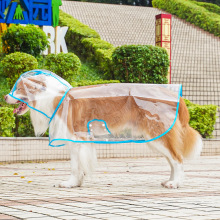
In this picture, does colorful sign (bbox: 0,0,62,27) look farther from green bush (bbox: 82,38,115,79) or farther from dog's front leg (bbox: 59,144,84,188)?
dog's front leg (bbox: 59,144,84,188)

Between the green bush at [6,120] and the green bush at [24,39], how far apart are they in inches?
144

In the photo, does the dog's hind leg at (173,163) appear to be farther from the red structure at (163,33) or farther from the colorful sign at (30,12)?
the red structure at (163,33)

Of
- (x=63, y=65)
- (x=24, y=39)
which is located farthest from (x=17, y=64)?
(x=24, y=39)

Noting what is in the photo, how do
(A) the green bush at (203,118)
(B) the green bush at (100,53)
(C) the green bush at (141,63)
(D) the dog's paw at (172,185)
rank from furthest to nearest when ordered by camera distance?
(B) the green bush at (100,53)
(C) the green bush at (141,63)
(A) the green bush at (203,118)
(D) the dog's paw at (172,185)

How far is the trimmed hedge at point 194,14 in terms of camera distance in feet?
90.1

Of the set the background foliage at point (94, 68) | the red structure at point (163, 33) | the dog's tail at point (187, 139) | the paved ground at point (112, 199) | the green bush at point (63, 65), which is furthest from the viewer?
the red structure at point (163, 33)

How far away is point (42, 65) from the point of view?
1452 cm

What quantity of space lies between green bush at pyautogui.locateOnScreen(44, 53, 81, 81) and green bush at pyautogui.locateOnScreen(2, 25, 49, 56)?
0.86 m

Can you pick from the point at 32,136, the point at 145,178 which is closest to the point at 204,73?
the point at 32,136

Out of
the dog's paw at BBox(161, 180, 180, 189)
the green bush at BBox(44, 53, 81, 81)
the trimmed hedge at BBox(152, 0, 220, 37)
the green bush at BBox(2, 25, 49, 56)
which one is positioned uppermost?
the trimmed hedge at BBox(152, 0, 220, 37)

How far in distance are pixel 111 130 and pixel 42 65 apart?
9.01 meters

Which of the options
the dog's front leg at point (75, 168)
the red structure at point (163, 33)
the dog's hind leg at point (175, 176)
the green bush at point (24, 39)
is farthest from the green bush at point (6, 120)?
the red structure at point (163, 33)

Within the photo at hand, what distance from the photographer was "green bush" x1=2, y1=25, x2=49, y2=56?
1381 cm

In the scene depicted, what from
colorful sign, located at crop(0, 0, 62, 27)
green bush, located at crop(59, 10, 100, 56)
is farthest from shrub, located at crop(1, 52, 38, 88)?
green bush, located at crop(59, 10, 100, 56)
